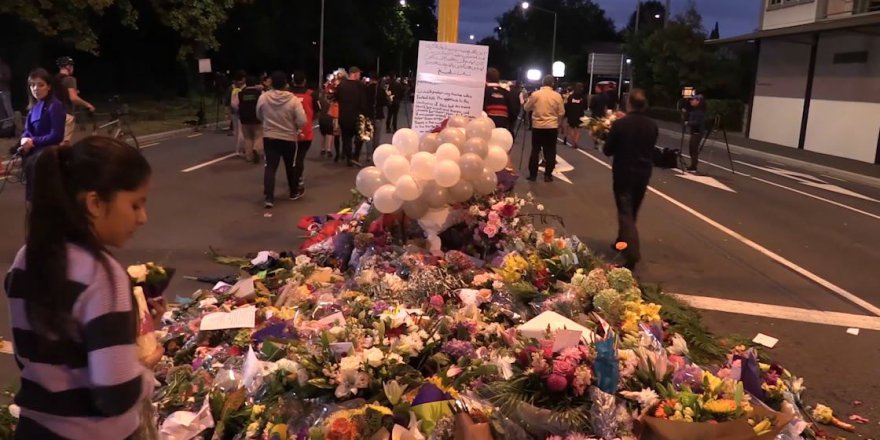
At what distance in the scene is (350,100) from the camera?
13.4 meters

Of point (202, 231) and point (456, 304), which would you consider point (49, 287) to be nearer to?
point (456, 304)

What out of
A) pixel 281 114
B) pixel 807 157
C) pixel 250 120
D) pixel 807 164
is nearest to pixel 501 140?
pixel 281 114

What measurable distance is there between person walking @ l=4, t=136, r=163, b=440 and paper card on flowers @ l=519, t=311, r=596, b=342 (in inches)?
99.3

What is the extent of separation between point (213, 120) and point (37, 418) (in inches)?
976

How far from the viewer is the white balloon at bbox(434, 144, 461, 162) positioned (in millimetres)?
5875

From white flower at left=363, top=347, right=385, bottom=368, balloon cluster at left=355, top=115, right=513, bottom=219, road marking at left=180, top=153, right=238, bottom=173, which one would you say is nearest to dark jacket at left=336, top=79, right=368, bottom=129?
road marking at left=180, top=153, right=238, bottom=173

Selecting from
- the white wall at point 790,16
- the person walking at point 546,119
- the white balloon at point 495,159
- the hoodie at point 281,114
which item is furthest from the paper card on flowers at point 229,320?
the white wall at point 790,16

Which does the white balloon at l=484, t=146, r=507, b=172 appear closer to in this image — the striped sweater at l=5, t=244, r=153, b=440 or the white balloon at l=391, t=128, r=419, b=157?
the white balloon at l=391, t=128, r=419, b=157

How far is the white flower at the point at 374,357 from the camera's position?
11.8 ft

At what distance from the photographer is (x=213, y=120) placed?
25344 millimetres

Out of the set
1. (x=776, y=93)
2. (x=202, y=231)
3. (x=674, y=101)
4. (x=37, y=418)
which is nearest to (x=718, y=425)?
(x=37, y=418)

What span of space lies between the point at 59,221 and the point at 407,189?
3.97m

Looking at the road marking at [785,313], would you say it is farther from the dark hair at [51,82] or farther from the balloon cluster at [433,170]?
the dark hair at [51,82]

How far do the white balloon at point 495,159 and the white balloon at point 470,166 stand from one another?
247 millimetres
